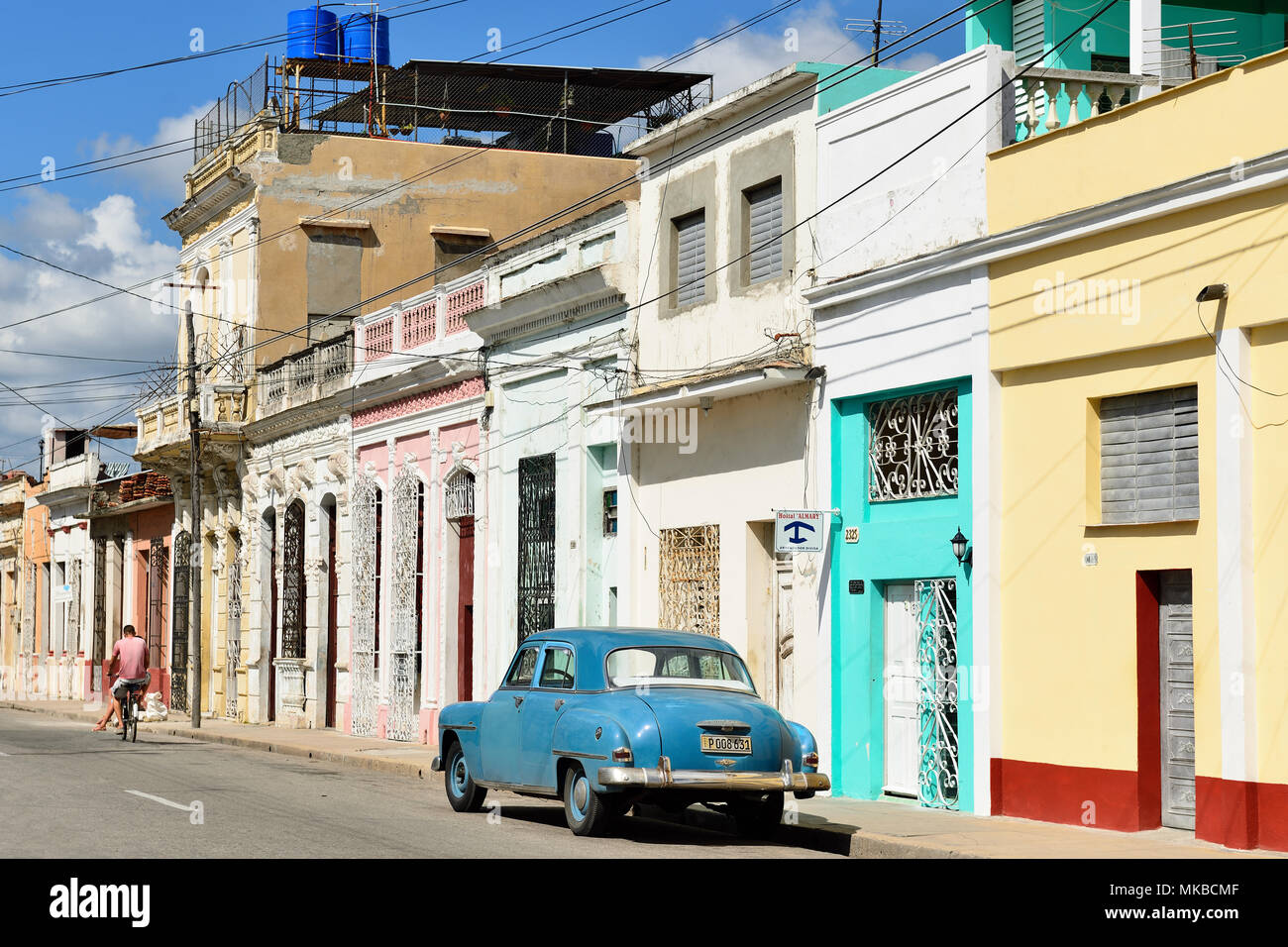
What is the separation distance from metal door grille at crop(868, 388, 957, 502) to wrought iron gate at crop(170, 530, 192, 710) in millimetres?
24406

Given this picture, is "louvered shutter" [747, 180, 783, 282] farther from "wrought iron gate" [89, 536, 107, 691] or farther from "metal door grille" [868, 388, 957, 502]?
"wrought iron gate" [89, 536, 107, 691]

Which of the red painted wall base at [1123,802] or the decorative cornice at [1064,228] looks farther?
the decorative cornice at [1064,228]

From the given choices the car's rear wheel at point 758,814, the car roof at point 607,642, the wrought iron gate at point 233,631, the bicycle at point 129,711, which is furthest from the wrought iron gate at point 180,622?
the car's rear wheel at point 758,814

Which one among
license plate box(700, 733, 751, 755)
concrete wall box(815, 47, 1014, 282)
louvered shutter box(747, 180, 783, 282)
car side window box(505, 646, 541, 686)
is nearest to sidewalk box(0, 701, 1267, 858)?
license plate box(700, 733, 751, 755)

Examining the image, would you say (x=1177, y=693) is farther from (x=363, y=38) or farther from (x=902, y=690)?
(x=363, y=38)

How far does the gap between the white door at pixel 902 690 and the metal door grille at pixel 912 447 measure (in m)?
1.02

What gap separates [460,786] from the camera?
16.8m

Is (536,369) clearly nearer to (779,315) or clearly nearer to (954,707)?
(779,315)

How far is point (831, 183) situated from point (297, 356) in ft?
56.6

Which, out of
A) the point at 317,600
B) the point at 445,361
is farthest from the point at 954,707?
the point at 317,600

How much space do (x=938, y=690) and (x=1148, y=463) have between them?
3.41m

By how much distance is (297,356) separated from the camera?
33.5 metres

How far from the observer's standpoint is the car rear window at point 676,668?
14.7 m

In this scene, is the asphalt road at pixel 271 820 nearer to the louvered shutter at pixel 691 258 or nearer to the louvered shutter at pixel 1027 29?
the louvered shutter at pixel 691 258
